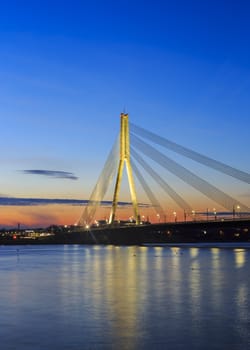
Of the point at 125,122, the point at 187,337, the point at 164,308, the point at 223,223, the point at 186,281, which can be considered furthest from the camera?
the point at 125,122

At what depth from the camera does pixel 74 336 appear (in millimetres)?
14766

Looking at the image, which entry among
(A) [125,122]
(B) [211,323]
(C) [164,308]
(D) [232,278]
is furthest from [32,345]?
(A) [125,122]

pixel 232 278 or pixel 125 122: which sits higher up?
pixel 125 122

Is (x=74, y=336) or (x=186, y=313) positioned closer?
(x=74, y=336)

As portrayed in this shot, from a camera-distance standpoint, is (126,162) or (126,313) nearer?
(126,313)

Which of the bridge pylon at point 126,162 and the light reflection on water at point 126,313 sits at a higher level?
the bridge pylon at point 126,162

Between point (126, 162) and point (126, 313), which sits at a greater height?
point (126, 162)

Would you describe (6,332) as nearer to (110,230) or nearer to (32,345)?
(32,345)

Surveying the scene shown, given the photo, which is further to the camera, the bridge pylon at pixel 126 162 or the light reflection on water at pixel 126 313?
the bridge pylon at pixel 126 162

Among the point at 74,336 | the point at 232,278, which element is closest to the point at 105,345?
the point at 74,336

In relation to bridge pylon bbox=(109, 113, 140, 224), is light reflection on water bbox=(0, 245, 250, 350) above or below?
below

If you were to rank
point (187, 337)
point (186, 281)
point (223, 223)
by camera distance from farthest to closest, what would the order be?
point (223, 223), point (186, 281), point (187, 337)

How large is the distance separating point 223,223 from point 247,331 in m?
50.7

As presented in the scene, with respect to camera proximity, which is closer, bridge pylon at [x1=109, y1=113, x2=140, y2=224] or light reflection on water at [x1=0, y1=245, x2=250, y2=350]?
light reflection on water at [x1=0, y1=245, x2=250, y2=350]
